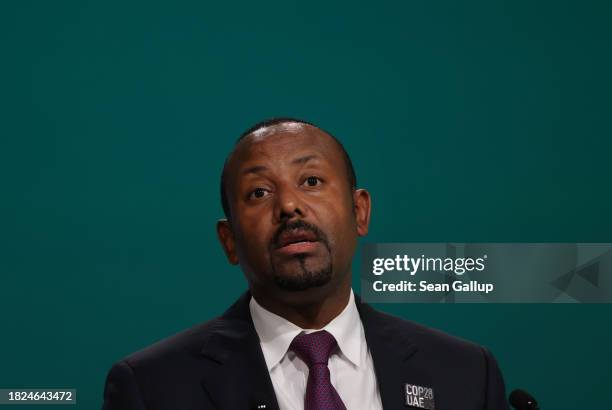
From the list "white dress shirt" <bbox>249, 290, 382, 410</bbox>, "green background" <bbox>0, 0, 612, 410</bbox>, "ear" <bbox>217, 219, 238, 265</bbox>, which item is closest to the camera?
"white dress shirt" <bbox>249, 290, 382, 410</bbox>

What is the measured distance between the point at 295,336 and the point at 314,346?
4cm

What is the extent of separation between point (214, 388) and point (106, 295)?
1.12 metres

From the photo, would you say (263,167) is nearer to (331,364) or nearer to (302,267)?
(302,267)

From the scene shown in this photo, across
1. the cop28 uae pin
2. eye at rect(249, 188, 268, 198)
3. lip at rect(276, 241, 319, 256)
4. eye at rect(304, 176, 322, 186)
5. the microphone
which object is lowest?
the microphone

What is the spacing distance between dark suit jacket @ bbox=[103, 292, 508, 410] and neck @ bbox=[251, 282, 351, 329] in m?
0.07

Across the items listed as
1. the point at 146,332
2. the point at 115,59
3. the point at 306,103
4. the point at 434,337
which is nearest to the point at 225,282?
the point at 146,332

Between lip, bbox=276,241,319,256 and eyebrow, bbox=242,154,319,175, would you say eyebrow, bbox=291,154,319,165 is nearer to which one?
eyebrow, bbox=242,154,319,175

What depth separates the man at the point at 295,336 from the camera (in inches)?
62.9

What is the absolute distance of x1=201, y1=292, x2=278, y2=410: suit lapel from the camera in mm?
1579

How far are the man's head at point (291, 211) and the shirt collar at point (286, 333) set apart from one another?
2.0 inches

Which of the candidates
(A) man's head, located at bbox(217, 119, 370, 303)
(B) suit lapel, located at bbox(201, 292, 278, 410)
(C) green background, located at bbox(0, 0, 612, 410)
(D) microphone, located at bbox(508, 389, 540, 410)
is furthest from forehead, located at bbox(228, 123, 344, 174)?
(C) green background, located at bbox(0, 0, 612, 410)

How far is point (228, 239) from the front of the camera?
180cm

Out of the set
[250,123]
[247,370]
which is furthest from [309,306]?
[250,123]

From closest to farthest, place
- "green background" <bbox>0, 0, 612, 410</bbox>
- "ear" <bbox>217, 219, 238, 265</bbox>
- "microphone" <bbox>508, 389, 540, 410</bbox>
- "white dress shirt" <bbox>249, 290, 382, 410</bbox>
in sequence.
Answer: "microphone" <bbox>508, 389, 540, 410</bbox>, "white dress shirt" <bbox>249, 290, 382, 410</bbox>, "ear" <bbox>217, 219, 238, 265</bbox>, "green background" <bbox>0, 0, 612, 410</bbox>
